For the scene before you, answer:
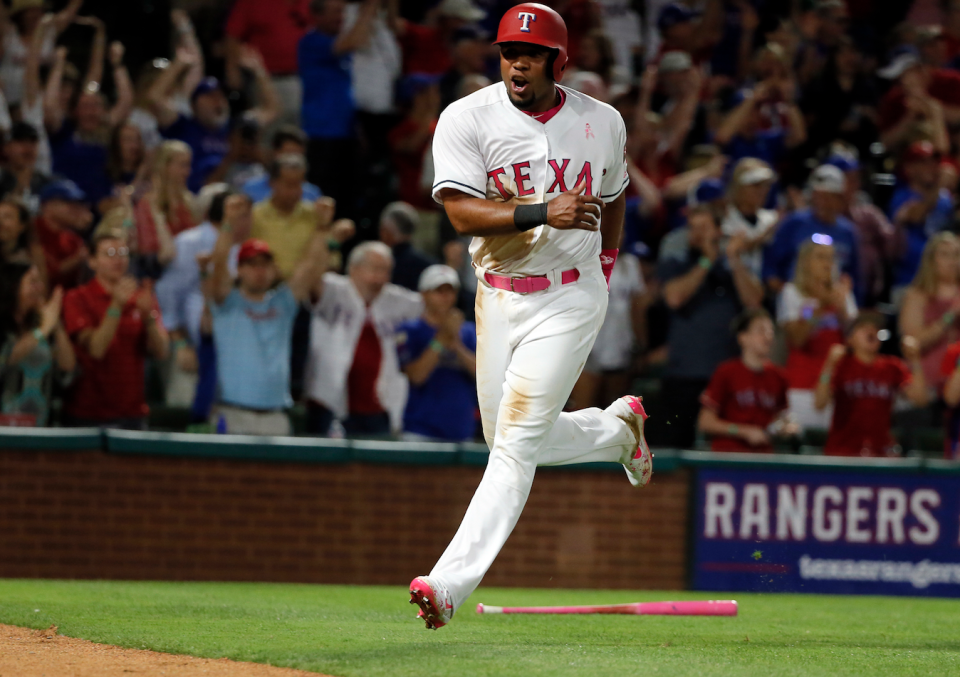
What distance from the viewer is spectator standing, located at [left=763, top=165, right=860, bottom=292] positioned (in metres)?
10.6

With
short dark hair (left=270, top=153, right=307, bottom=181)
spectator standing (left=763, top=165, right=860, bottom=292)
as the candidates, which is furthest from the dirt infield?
spectator standing (left=763, top=165, right=860, bottom=292)

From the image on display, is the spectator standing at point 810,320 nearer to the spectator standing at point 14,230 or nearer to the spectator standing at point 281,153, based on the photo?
the spectator standing at point 281,153

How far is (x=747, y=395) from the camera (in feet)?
29.3

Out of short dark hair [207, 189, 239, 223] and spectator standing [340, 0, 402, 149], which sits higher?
spectator standing [340, 0, 402, 149]

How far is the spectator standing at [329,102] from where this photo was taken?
35.4 ft

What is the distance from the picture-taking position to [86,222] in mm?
9086

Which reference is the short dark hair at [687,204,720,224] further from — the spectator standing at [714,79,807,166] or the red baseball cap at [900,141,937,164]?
the red baseball cap at [900,141,937,164]

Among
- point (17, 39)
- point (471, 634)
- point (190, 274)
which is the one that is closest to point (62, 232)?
point (190, 274)

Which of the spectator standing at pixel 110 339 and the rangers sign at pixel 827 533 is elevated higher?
the spectator standing at pixel 110 339

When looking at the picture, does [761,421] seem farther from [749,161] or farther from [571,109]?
[571,109]

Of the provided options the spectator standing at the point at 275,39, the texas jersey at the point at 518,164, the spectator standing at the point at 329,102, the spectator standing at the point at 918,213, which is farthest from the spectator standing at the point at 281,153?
the spectator standing at the point at 918,213

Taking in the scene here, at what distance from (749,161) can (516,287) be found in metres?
6.28

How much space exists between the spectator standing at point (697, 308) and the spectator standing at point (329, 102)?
2.85m

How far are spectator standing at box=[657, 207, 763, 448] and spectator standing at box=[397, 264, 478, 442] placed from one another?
5.01 ft
